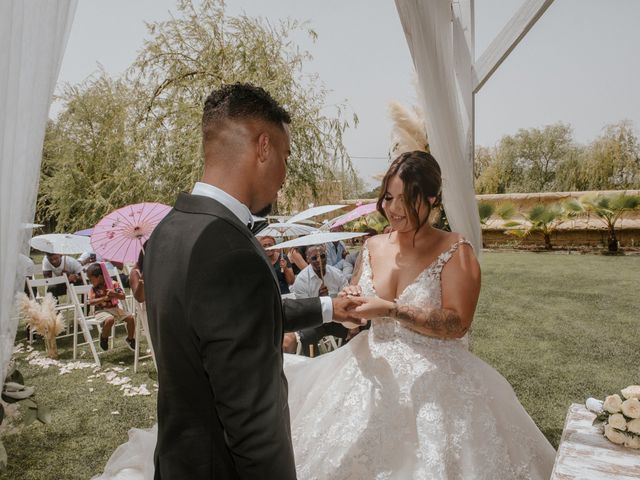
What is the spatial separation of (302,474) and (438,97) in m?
2.65

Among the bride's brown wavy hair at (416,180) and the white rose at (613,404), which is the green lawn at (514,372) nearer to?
the white rose at (613,404)

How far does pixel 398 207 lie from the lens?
2.76 m

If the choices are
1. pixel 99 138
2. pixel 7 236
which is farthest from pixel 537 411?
pixel 99 138

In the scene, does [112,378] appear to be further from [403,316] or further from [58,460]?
[403,316]

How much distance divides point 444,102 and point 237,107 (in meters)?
2.35

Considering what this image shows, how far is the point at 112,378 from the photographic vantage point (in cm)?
602

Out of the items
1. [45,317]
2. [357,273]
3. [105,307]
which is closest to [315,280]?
[357,273]

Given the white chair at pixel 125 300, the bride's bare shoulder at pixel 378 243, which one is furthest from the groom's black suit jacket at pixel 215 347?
the white chair at pixel 125 300

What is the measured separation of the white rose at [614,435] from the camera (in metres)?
2.41

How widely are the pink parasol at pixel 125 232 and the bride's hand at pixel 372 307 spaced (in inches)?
149

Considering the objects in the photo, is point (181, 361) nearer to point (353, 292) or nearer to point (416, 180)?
point (353, 292)

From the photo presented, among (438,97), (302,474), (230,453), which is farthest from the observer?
(438,97)

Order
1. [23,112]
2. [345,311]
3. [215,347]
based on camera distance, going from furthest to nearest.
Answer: [345,311] → [215,347] → [23,112]

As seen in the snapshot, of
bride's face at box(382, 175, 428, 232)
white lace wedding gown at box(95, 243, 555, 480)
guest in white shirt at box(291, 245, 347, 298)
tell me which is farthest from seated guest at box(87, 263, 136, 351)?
bride's face at box(382, 175, 428, 232)
